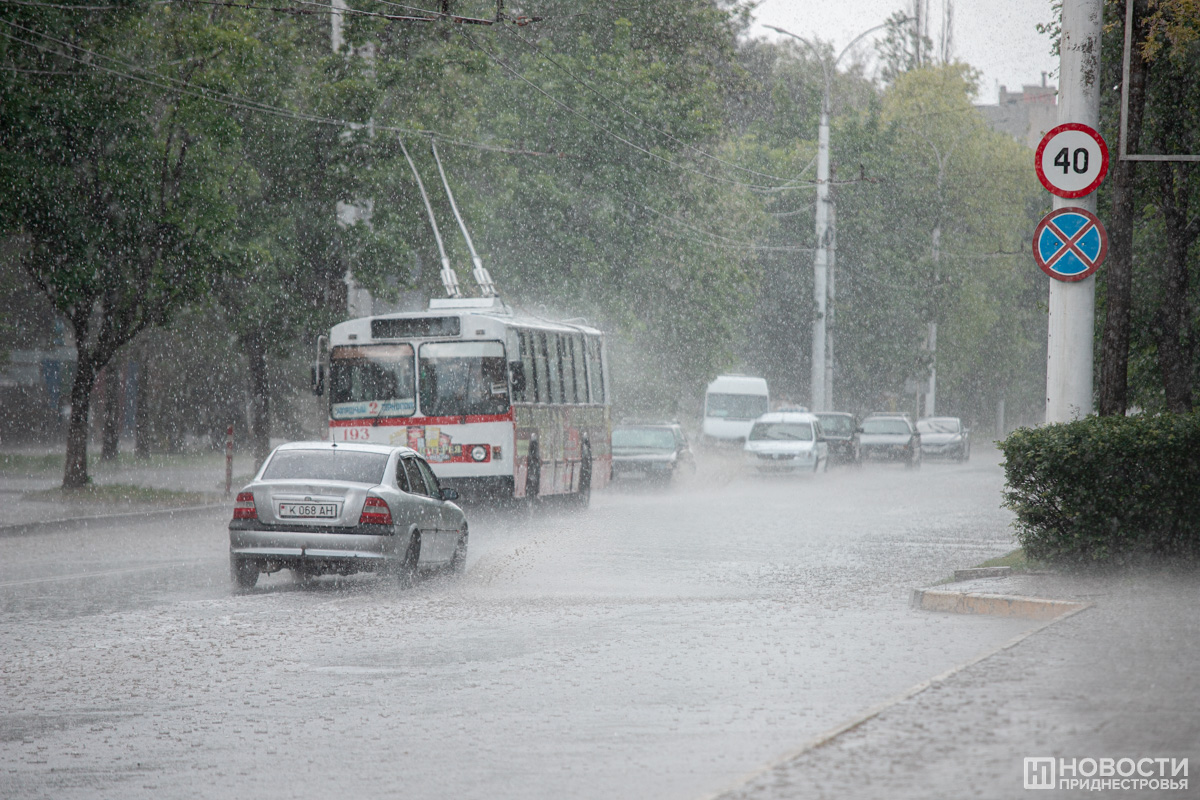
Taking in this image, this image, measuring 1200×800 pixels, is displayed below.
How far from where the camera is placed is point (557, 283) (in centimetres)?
4338

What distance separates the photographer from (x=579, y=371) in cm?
2939

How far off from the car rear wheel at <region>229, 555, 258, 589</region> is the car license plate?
1.88 ft

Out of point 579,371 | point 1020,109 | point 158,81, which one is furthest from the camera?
point 1020,109

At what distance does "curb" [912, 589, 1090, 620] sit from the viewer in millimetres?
11875

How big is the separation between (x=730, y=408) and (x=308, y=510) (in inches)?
1695

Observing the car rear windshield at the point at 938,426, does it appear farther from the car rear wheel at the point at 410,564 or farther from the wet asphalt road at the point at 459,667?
the car rear wheel at the point at 410,564

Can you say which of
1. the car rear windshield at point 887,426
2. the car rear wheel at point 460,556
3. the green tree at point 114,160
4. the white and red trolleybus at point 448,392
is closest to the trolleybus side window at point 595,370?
the white and red trolleybus at point 448,392

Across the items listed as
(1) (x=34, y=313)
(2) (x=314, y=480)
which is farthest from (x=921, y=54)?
(2) (x=314, y=480)

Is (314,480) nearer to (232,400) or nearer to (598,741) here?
(598,741)

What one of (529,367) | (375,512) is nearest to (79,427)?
(529,367)

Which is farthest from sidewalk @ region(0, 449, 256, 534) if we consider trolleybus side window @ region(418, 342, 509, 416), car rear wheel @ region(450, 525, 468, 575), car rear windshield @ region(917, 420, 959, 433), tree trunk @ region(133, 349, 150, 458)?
car rear windshield @ region(917, 420, 959, 433)

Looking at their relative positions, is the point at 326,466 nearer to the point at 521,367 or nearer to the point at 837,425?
the point at 521,367

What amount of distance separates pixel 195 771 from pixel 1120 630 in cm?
606

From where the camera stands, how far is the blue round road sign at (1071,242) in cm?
1402
